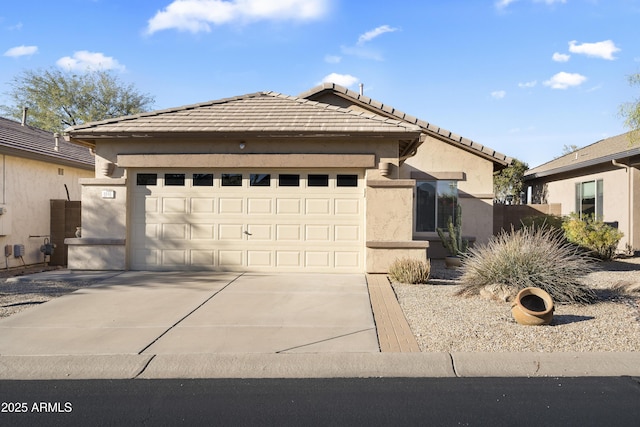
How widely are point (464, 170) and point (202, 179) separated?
27.8ft

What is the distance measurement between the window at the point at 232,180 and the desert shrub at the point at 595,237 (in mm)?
10152

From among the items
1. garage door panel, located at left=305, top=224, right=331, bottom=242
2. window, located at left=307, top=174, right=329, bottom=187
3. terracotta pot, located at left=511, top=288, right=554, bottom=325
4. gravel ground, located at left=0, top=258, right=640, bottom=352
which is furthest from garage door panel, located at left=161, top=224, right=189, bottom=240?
terracotta pot, located at left=511, top=288, right=554, bottom=325

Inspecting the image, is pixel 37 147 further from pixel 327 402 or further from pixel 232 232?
pixel 327 402

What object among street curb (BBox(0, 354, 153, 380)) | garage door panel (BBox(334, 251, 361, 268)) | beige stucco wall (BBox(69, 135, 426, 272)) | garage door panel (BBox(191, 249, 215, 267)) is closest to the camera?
street curb (BBox(0, 354, 153, 380))

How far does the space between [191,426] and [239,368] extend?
146cm

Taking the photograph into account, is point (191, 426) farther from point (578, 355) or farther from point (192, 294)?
point (192, 294)

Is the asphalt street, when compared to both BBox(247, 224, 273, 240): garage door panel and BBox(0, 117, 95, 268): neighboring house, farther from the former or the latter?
BBox(0, 117, 95, 268): neighboring house

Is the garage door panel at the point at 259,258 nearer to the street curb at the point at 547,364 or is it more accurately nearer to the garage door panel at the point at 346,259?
the garage door panel at the point at 346,259

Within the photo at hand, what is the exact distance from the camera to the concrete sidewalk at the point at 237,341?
5.96 m

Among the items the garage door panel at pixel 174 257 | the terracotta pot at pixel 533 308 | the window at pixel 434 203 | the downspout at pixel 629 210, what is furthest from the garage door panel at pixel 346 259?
the downspout at pixel 629 210

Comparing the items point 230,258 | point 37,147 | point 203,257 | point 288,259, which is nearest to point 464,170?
point 288,259

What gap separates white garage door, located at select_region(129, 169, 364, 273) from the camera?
41.2 ft

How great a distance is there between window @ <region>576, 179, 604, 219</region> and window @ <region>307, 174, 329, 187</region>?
11.0 m

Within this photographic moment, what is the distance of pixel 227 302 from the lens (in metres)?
9.30
